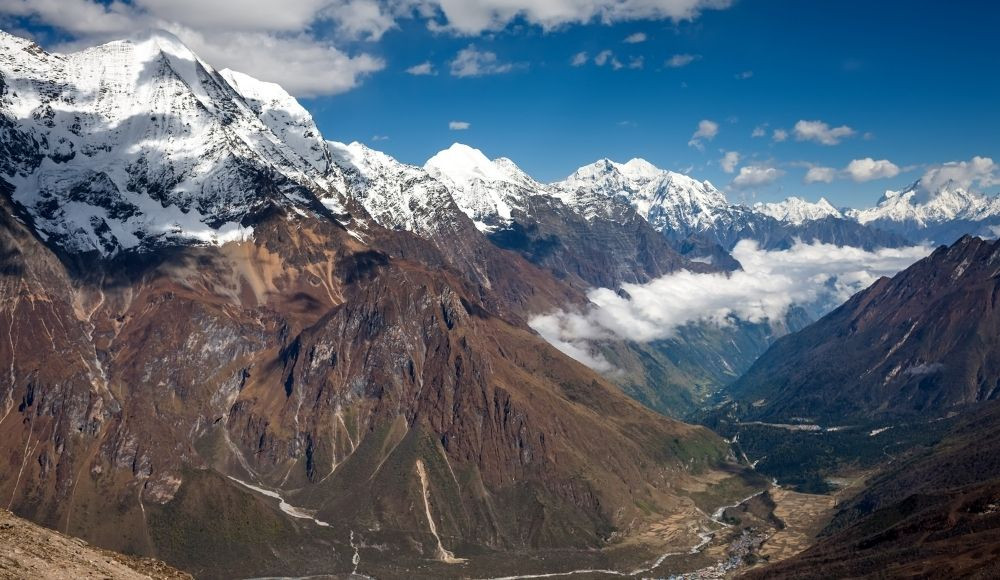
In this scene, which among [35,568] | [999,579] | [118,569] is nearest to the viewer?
[35,568]

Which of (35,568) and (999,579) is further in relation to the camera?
(999,579)

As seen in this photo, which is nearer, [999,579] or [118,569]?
[118,569]

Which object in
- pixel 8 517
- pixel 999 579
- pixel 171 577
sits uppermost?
pixel 8 517

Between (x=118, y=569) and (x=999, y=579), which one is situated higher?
(x=118, y=569)

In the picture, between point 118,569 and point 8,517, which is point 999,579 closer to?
point 118,569

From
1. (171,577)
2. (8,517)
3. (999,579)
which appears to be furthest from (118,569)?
(999,579)

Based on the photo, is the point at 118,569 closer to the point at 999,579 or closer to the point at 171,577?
the point at 171,577

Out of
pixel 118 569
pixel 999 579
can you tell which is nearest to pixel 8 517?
pixel 118 569

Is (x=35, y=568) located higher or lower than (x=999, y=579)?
higher

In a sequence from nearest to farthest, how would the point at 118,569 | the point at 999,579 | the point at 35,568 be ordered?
the point at 35,568 → the point at 118,569 → the point at 999,579
